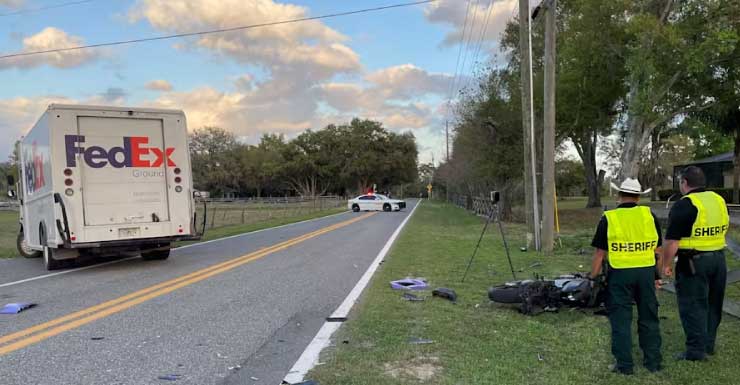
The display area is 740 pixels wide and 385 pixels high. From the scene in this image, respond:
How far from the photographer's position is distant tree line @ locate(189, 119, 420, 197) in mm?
79438

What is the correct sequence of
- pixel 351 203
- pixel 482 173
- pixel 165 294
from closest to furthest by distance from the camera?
pixel 165 294
pixel 482 173
pixel 351 203

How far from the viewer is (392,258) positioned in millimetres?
12477

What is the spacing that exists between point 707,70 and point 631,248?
54.5ft

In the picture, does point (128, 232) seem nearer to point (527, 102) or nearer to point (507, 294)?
point (507, 294)

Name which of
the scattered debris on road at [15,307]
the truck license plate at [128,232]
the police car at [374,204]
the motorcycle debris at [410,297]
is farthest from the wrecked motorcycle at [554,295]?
the police car at [374,204]

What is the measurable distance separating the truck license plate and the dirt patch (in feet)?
25.8

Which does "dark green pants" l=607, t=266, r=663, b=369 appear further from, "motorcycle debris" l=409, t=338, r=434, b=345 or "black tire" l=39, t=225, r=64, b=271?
"black tire" l=39, t=225, r=64, b=271

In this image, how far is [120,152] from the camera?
36.0 feet

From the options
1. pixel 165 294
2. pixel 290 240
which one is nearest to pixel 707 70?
pixel 290 240

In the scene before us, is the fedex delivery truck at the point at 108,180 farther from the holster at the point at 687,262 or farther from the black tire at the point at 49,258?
the holster at the point at 687,262

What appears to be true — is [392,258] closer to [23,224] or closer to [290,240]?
[290,240]

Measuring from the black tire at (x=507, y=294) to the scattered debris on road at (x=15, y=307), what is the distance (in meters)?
6.09

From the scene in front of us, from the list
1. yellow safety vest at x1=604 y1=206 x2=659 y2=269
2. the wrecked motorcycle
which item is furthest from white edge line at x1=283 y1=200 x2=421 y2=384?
yellow safety vest at x1=604 y1=206 x2=659 y2=269

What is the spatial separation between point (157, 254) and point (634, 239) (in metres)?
10.6
